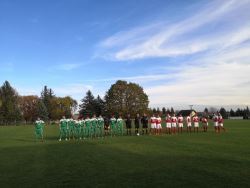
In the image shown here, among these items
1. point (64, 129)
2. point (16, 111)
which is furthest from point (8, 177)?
point (16, 111)

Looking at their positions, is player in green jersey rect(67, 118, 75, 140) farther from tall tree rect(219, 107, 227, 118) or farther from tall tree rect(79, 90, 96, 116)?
tall tree rect(219, 107, 227, 118)

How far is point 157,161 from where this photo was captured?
16594 mm

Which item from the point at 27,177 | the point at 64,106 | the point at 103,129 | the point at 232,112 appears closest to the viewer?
the point at 27,177

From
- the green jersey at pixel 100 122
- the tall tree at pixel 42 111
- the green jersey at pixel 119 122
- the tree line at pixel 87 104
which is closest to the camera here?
the green jersey at pixel 100 122

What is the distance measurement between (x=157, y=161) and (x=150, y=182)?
4.56m

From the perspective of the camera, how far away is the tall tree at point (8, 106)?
388ft

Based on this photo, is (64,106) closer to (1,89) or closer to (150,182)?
(1,89)

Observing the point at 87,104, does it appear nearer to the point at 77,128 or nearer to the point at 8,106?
the point at 8,106

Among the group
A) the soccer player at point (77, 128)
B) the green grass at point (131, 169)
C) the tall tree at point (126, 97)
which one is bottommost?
the green grass at point (131, 169)

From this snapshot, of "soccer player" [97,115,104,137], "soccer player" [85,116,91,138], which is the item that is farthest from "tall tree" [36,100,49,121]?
"soccer player" [85,116,91,138]

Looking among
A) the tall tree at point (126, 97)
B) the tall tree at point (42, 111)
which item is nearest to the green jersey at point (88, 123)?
the tall tree at point (126, 97)

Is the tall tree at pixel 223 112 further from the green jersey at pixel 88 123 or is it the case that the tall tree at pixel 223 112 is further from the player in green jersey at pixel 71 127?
the player in green jersey at pixel 71 127

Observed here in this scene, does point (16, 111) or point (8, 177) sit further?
point (16, 111)

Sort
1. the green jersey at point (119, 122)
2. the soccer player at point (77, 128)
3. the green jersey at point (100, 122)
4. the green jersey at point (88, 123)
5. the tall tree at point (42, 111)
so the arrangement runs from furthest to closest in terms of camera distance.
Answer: the tall tree at point (42, 111)
the green jersey at point (119, 122)
the green jersey at point (100, 122)
the green jersey at point (88, 123)
the soccer player at point (77, 128)
